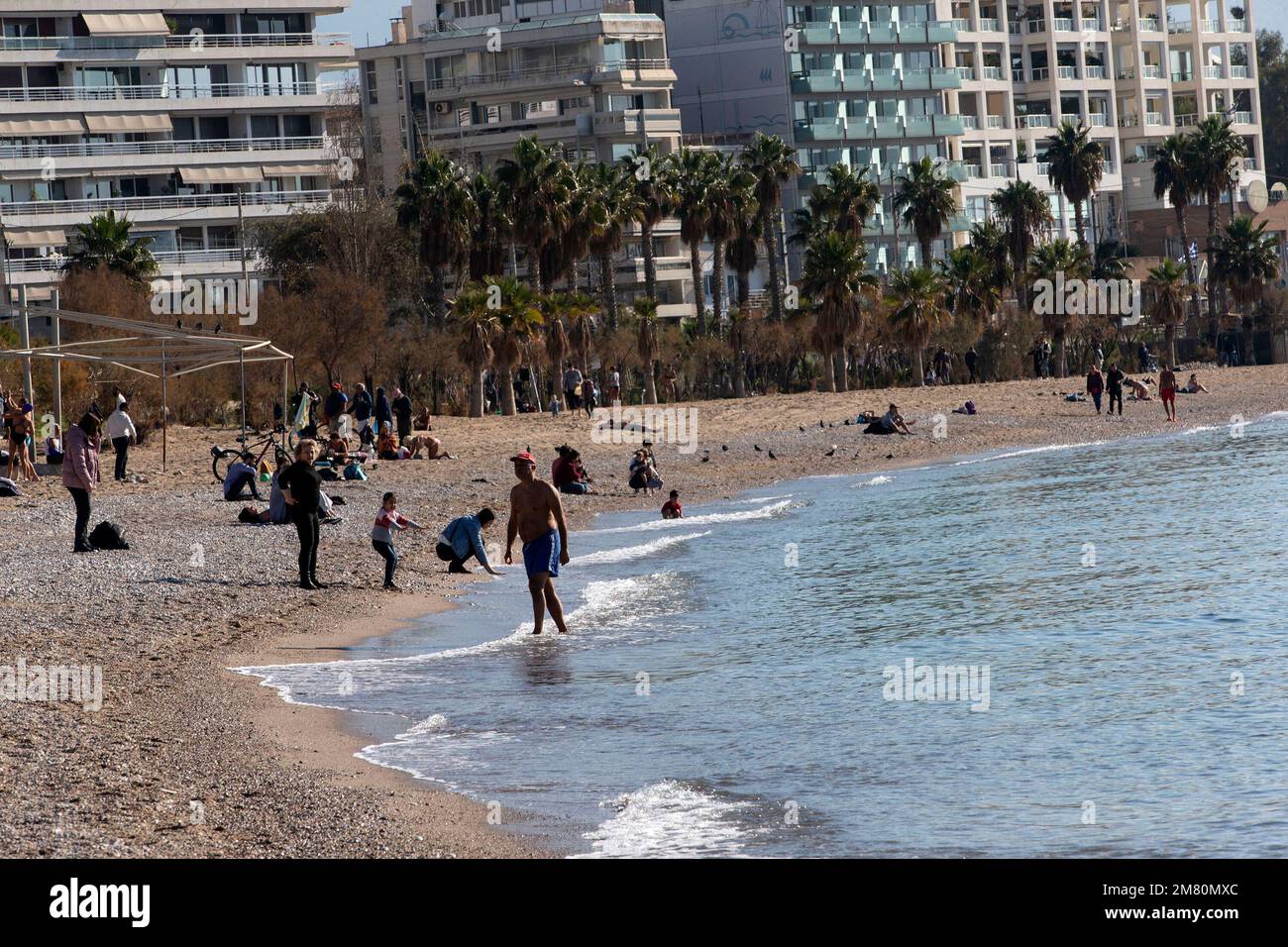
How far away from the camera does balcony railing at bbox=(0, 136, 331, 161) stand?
237ft

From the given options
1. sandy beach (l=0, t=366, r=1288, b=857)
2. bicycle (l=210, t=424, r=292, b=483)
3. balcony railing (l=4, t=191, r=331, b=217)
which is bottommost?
sandy beach (l=0, t=366, r=1288, b=857)

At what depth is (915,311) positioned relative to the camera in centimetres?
6600

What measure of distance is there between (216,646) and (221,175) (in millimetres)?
62082

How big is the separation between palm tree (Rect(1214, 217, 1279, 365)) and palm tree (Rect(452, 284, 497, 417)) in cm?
4551

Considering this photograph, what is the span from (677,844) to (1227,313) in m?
83.4

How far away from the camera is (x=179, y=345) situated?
33.7 meters

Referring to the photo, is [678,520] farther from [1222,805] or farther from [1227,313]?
[1227,313]

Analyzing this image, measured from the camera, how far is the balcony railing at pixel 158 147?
72.1 m

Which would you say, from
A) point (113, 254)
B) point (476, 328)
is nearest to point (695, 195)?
point (476, 328)

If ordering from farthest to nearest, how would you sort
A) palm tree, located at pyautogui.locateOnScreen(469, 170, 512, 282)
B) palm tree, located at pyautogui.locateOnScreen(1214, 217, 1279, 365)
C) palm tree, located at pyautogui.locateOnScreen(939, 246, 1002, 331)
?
palm tree, located at pyautogui.locateOnScreen(1214, 217, 1279, 365), palm tree, located at pyautogui.locateOnScreen(939, 246, 1002, 331), palm tree, located at pyautogui.locateOnScreen(469, 170, 512, 282)

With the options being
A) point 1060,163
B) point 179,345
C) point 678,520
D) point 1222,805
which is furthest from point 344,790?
point 1060,163

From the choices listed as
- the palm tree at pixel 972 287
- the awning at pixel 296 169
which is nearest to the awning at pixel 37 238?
the awning at pixel 296 169

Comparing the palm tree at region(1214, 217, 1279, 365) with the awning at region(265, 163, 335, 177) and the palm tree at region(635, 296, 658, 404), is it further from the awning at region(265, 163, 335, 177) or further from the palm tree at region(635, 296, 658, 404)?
the awning at region(265, 163, 335, 177)

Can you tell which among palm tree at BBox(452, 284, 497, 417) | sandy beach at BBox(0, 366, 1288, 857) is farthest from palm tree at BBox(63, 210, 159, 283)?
sandy beach at BBox(0, 366, 1288, 857)
